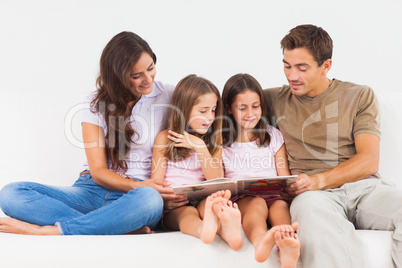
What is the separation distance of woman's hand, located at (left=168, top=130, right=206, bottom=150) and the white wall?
77 centimetres

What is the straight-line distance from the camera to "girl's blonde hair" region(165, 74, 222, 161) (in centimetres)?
232

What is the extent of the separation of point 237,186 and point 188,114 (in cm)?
53

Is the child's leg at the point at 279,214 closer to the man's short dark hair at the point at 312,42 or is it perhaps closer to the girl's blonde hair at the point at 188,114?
the girl's blonde hair at the point at 188,114

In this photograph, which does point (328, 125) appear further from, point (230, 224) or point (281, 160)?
point (230, 224)

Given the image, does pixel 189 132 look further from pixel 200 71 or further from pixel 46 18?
pixel 46 18

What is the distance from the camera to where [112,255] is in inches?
69.1

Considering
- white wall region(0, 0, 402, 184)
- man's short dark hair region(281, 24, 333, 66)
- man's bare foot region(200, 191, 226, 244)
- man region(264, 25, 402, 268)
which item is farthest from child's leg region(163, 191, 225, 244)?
white wall region(0, 0, 402, 184)

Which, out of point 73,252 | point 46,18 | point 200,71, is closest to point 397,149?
point 200,71

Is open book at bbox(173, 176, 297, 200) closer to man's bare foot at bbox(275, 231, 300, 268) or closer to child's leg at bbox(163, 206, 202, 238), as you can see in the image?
child's leg at bbox(163, 206, 202, 238)

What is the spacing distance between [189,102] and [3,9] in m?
1.67

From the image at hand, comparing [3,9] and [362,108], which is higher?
[3,9]

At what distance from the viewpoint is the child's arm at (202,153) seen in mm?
2277

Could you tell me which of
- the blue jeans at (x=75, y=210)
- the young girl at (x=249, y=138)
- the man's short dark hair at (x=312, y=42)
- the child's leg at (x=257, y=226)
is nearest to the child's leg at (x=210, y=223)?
the child's leg at (x=257, y=226)

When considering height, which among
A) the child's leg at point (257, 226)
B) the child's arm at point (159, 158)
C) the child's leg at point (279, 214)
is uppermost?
the child's arm at point (159, 158)
